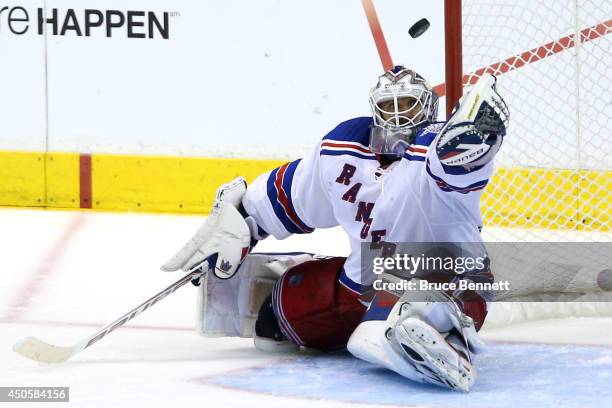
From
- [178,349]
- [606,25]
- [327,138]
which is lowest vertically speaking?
[178,349]

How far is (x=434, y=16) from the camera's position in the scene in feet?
16.2

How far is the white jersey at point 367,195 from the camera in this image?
2779mm

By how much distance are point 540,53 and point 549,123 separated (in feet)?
0.67

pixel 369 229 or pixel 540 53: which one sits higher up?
pixel 540 53

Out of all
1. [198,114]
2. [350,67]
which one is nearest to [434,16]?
[350,67]

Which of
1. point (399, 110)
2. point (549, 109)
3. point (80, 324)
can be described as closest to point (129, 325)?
point (80, 324)

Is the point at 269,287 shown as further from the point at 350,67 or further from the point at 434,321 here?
the point at 350,67

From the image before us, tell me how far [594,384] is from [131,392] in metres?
0.90

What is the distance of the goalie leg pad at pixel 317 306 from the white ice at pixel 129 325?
0.06m

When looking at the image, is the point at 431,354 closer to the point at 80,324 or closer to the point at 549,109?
the point at 80,324

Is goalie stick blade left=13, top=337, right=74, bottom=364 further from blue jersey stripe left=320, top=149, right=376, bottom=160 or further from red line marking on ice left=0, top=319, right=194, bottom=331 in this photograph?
blue jersey stripe left=320, top=149, right=376, bottom=160

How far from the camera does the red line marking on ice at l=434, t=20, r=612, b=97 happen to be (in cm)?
381

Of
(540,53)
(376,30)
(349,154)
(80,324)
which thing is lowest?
(80,324)

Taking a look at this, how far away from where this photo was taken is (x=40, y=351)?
2.89 metres
